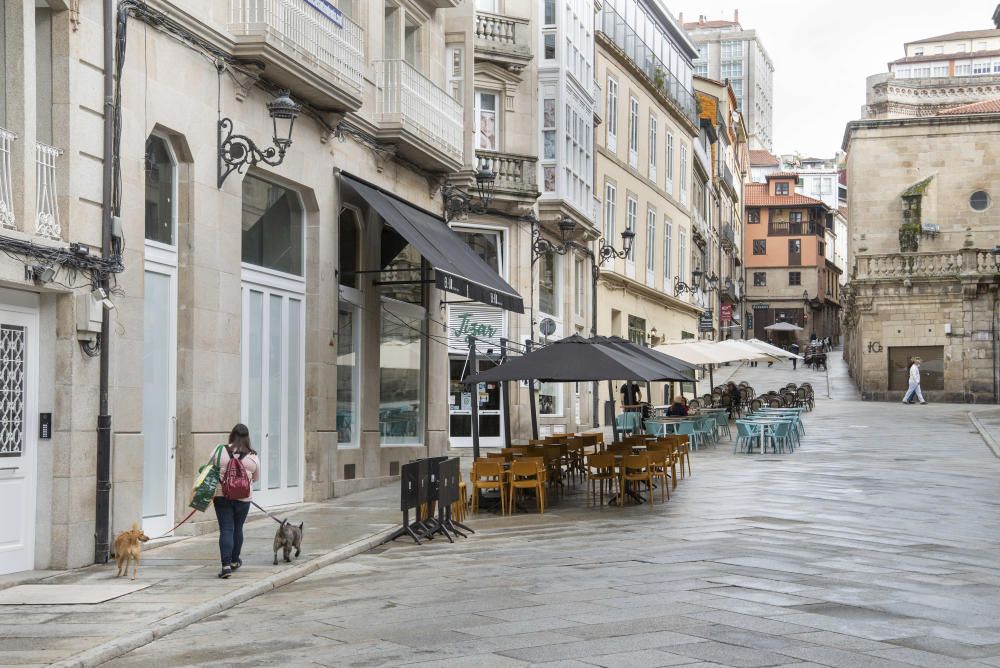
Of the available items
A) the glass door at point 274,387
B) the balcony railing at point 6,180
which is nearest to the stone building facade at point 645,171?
the glass door at point 274,387

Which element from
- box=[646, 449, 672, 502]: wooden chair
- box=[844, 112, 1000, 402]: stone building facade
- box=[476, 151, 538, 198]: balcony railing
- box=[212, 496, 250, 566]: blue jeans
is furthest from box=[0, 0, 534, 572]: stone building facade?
box=[844, 112, 1000, 402]: stone building facade

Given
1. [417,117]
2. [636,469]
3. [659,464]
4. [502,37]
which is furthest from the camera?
[502,37]

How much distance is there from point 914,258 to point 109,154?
140 ft

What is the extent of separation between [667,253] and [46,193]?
3889 centimetres

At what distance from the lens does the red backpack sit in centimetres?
1143

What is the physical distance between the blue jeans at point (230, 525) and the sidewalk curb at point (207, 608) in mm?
482

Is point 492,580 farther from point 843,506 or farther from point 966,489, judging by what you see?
point 966,489

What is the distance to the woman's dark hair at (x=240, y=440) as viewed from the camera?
11.5 metres

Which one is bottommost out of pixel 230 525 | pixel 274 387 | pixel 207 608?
pixel 207 608

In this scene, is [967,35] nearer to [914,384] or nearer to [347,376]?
[914,384]

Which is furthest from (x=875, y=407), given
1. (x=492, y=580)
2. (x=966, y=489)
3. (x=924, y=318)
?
(x=492, y=580)

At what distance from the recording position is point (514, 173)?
28938mm

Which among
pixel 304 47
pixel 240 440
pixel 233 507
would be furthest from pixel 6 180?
pixel 304 47

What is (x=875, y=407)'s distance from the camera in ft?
144
